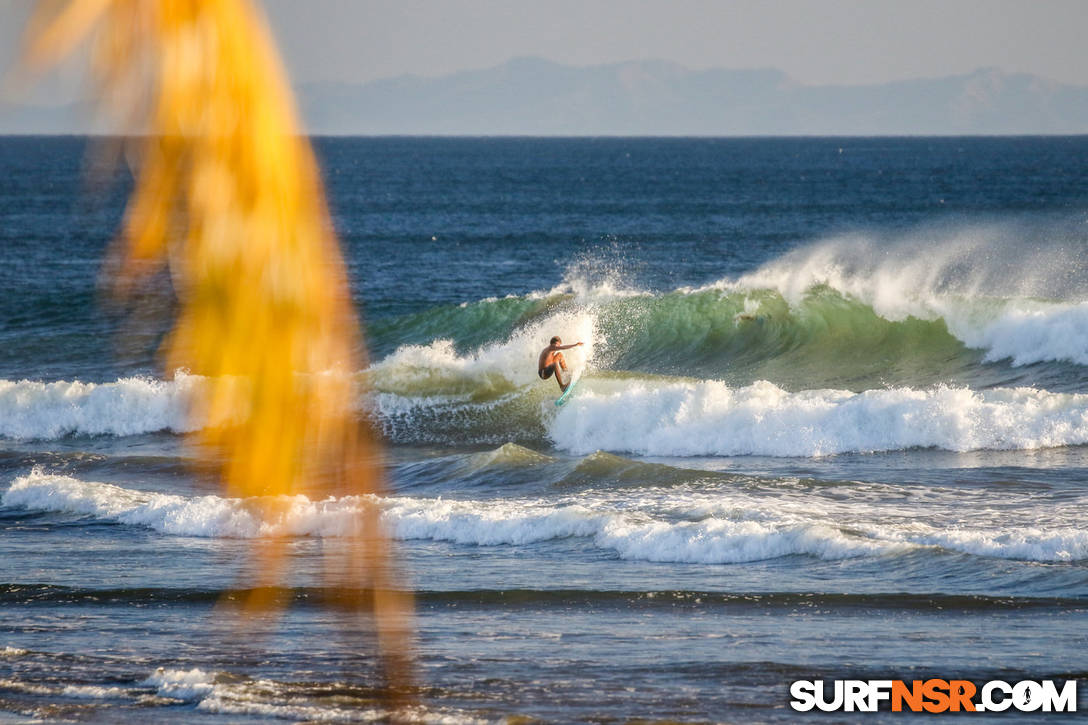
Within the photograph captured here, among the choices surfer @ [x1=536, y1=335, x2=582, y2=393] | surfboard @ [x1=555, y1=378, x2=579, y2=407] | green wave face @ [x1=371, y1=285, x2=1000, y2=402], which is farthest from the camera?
green wave face @ [x1=371, y1=285, x2=1000, y2=402]

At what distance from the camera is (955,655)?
9.26 metres

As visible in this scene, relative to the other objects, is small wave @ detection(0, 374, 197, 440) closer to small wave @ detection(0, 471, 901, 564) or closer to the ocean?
the ocean

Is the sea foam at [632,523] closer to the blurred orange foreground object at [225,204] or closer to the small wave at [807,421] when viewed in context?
the small wave at [807,421]

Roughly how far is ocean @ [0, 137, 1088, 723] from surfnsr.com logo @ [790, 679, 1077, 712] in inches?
6.9

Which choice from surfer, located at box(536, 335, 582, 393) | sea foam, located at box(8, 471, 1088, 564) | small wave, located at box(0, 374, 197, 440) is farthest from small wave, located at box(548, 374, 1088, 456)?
small wave, located at box(0, 374, 197, 440)

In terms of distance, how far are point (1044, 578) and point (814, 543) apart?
2.28 metres

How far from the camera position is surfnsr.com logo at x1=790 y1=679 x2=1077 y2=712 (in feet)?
27.1

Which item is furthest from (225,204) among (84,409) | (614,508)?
(84,409)

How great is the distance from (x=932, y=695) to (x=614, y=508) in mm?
6598

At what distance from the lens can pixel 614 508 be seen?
1481cm

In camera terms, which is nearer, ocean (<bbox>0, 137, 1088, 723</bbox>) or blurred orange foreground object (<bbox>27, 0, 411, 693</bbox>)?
blurred orange foreground object (<bbox>27, 0, 411, 693</bbox>)

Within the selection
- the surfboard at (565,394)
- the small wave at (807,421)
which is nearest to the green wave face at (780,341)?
the small wave at (807,421)

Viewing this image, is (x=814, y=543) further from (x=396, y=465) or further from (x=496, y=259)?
(x=496, y=259)

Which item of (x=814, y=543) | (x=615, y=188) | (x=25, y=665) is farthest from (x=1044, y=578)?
(x=615, y=188)
